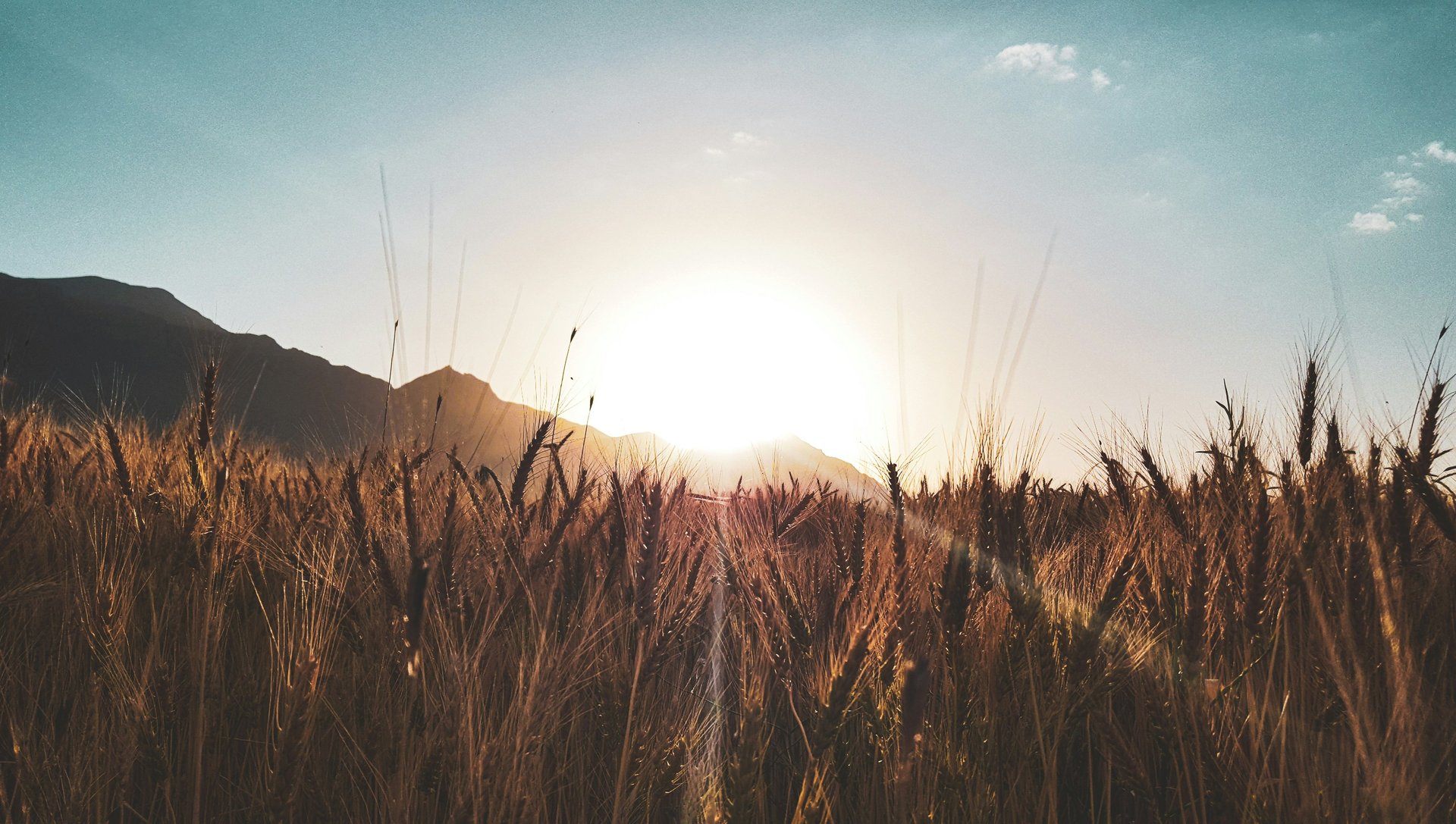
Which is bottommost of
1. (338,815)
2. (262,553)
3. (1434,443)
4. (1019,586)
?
(338,815)

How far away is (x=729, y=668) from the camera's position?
182cm

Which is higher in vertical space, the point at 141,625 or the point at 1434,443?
the point at 1434,443

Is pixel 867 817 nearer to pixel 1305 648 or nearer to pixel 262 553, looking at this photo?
pixel 1305 648

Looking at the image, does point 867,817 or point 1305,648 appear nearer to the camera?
point 867,817

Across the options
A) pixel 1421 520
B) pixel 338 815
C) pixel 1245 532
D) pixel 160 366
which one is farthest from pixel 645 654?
pixel 160 366

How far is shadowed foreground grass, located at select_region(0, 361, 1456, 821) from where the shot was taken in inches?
41.7

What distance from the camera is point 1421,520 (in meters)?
2.40

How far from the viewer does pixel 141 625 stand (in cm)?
186

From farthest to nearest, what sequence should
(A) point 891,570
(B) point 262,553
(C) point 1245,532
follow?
(B) point 262,553 < (C) point 1245,532 < (A) point 891,570

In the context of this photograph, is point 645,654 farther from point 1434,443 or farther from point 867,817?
point 1434,443

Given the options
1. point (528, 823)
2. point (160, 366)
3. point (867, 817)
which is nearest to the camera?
point (528, 823)

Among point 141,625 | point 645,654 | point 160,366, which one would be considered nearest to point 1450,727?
point 645,654

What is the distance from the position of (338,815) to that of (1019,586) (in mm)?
1393

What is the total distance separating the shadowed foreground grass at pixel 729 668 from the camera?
106 cm
